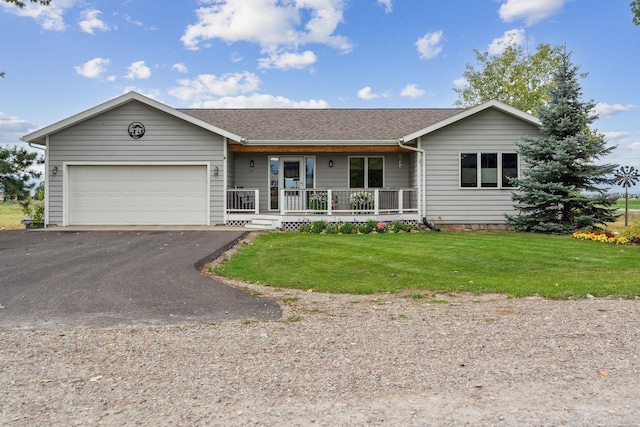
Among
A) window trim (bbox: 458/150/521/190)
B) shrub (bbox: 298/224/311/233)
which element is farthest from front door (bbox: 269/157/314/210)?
window trim (bbox: 458/150/521/190)

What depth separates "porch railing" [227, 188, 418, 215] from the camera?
14.4 m

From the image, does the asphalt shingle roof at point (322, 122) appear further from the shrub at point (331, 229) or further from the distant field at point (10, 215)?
the distant field at point (10, 215)

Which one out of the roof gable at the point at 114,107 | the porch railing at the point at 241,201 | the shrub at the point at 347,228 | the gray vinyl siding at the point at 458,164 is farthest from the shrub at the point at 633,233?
the roof gable at the point at 114,107

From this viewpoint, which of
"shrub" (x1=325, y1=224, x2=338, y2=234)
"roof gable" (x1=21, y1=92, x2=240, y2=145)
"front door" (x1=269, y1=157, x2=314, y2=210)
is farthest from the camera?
"front door" (x1=269, y1=157, x2=314, y2=210)

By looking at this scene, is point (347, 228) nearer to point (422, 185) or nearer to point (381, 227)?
point (381, 227)

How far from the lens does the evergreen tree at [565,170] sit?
43.8 feet

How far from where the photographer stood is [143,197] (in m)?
14.9

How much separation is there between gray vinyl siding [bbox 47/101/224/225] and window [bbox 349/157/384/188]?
15.4 feet

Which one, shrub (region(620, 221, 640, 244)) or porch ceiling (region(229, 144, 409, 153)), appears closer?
shrub (region(620, 221, 640, 244))

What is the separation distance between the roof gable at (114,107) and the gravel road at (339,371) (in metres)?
10.6

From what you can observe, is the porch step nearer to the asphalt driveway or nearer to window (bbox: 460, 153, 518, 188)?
the asphalt driveway

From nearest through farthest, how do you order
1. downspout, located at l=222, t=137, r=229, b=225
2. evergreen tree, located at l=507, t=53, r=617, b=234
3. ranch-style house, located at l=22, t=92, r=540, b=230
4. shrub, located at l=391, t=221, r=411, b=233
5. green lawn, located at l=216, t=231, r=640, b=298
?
green lawn, located at l=216, t=231, r=640, b=298 < evergreen tree, located at l=507, t=53, r=617, b=234 < shrub, located at l=391, t=221, r=411, b=233 < ranch-style house, located at l=22, t=92, r=540, b=230 < downspout, located at l=222, t=137, r=229, b=225

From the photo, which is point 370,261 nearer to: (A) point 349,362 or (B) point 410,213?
(A) point 349,362

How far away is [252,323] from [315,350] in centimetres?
101
